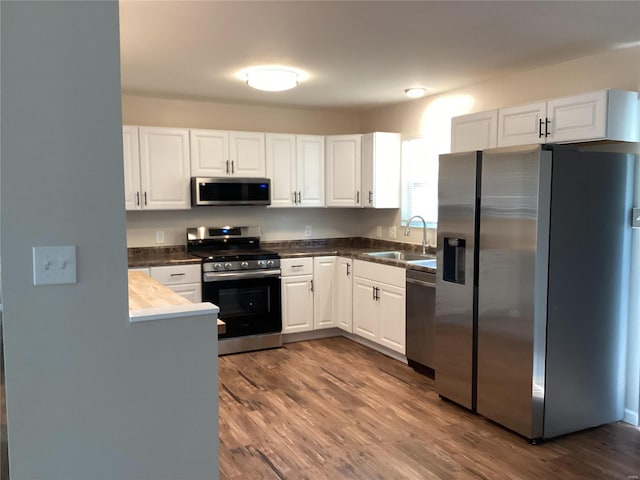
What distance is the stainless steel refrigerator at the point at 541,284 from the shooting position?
2982 millimetres

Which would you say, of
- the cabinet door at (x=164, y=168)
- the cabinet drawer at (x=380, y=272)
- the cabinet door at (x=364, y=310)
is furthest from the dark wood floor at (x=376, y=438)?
the cabinet door at (x=164, y=168)

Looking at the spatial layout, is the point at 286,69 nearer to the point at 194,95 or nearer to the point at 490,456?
the point at 194,95

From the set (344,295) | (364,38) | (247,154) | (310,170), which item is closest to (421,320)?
(344,295)

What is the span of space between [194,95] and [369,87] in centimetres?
168

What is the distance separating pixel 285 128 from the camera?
18.5 feet

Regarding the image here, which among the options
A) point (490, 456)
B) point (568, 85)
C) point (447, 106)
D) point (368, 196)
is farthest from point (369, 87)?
point (490, 456)

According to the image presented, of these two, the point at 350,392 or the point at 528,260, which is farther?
the point at 350,392

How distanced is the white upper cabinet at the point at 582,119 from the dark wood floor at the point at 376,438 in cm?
187

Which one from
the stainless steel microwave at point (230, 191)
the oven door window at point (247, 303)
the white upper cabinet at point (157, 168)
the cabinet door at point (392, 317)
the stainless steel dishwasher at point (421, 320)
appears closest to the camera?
the stainless steel dishwasher at point (421, 320)

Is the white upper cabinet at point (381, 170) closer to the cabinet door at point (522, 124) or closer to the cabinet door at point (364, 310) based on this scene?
the cabinet door at point (364, 310)

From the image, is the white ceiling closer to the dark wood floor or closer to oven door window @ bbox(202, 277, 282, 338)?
oven door window @ bbox(202, 277, 282, 338)

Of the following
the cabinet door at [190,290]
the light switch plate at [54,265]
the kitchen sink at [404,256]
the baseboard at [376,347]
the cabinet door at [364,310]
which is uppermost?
the light switch plate at [54,265]

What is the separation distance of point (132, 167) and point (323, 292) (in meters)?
2.18

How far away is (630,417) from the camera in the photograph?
3.36 metres
